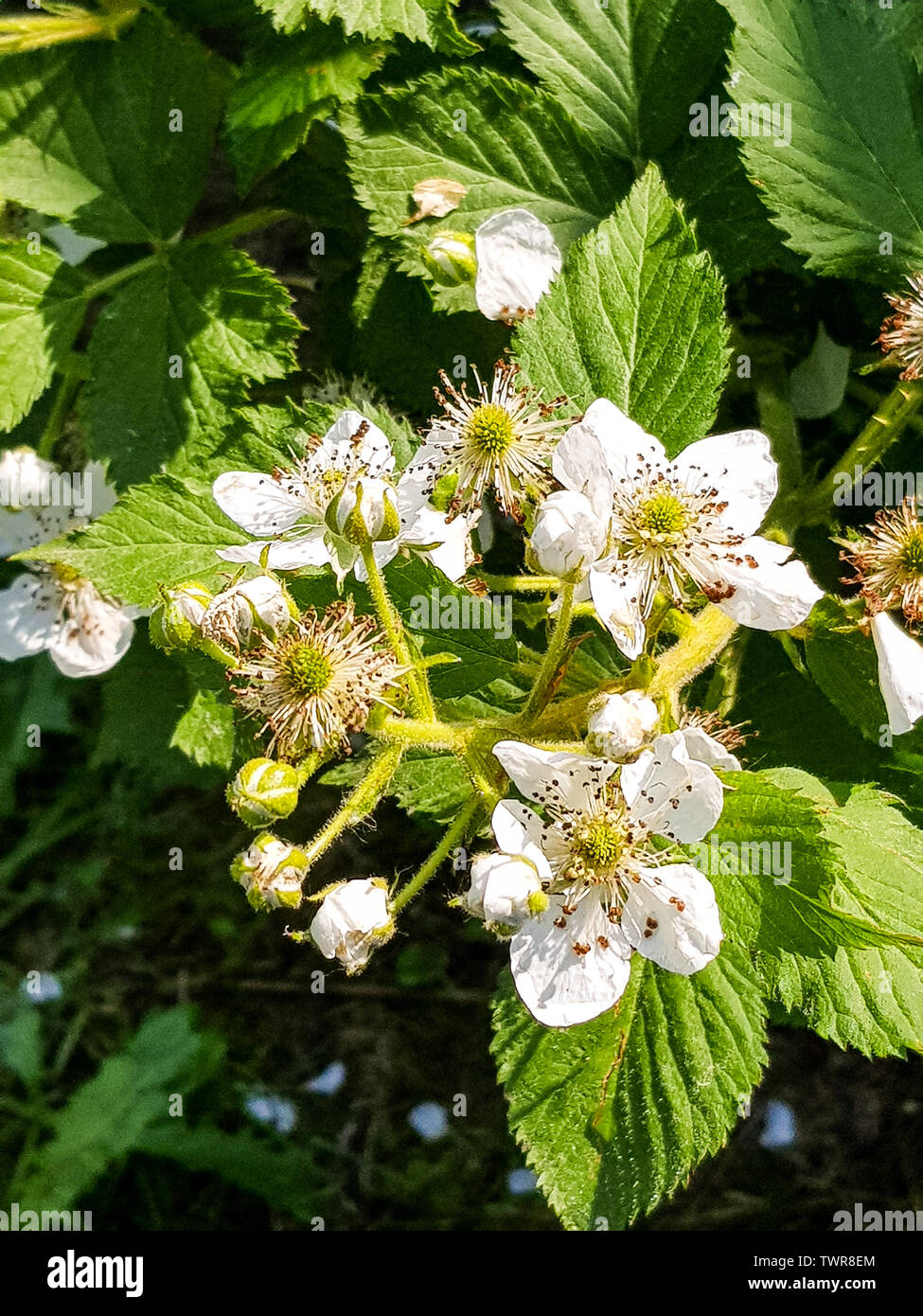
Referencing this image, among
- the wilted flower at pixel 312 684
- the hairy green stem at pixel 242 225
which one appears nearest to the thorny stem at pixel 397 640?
the wilted flower at pixel 312 684

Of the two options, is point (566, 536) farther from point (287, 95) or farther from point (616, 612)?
point (287, 95)

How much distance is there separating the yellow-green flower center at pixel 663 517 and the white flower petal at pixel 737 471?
64mm

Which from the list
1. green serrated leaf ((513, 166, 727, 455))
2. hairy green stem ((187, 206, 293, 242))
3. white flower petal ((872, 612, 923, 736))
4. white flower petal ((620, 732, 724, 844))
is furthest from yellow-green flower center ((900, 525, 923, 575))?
hairy green stem ((187, 206, 293, 242))

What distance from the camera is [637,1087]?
1.67m

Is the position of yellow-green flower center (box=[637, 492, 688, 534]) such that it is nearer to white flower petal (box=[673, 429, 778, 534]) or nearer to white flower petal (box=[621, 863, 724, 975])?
white flower petal (box=[673, 429, 778, 534])

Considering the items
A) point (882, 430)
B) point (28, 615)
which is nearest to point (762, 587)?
point (882, 430)

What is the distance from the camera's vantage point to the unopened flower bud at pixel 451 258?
1.72 m

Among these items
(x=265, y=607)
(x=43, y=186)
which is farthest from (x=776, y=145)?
(x=43, y=186)

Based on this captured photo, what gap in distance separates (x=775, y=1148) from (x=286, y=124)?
247 cm

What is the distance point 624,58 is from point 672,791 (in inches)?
51.7

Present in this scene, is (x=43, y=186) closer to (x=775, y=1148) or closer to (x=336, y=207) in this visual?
(x=336, y=207)

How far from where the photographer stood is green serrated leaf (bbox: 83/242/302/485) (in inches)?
82.0
